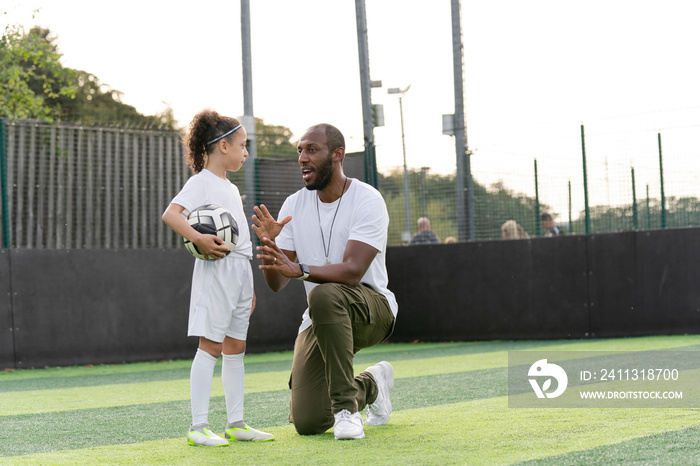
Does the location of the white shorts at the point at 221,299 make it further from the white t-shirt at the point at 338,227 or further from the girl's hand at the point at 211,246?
the white t-shirt at the point at 338,227

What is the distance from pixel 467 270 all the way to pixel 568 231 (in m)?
1.52

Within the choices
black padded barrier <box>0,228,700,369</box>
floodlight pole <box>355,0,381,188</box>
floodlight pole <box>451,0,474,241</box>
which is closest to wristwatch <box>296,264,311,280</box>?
black padded barrier <box>0,228,700,369</box>

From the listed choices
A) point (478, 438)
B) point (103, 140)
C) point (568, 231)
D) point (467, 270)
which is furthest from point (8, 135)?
point (478, 438)

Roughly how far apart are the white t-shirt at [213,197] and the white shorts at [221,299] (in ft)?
0.35

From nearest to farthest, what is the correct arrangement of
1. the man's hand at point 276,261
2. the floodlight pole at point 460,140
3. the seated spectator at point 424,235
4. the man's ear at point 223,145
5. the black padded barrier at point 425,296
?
1. the man's hand at point 276,261
2. the man's ear at point 223,145
3. the black padded barrier at point 425,296
4. the floodlight pole at point 460,140
5. the seated spectator at point 424,235

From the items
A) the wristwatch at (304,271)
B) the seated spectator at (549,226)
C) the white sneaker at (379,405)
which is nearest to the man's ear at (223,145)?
the wristwatch at (304,271)

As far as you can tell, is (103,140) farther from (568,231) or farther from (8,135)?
(568,231)

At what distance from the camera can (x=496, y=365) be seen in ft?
28.5

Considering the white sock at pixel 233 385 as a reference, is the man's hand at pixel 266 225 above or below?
above

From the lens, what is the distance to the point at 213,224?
14.2 feet

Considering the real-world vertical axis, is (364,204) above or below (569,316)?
above

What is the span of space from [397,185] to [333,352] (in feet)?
29.3

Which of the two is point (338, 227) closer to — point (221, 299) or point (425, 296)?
point (221, 299)

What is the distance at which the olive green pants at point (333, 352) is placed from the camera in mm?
4250
